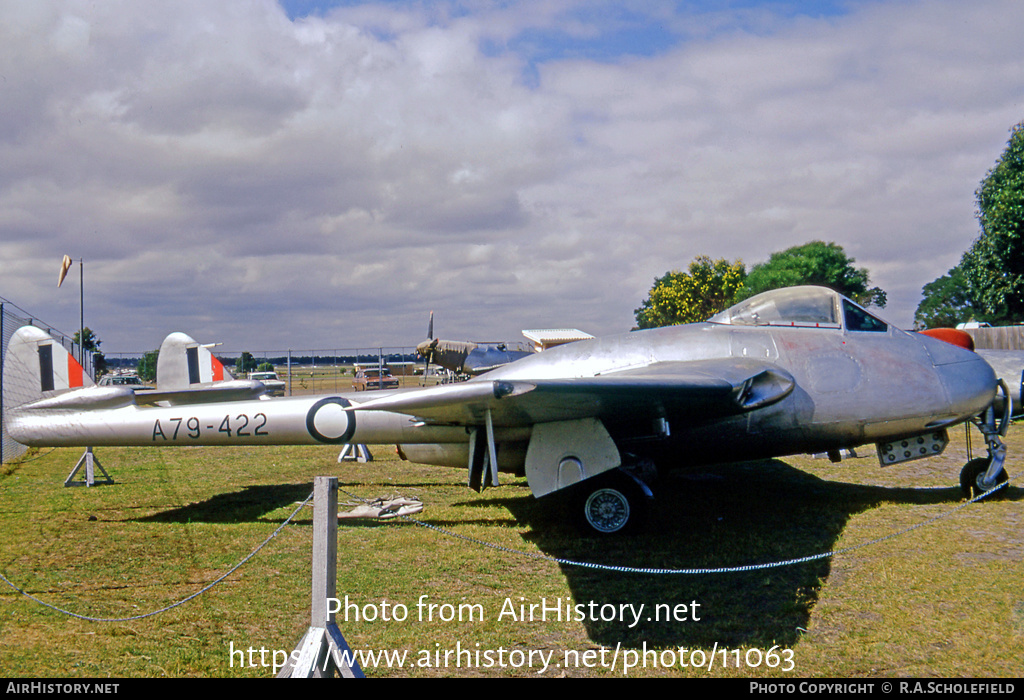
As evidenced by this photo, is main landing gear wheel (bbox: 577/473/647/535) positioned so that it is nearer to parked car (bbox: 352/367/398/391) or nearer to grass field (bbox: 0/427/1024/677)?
grass field (bbox: 0/427/1024/677)

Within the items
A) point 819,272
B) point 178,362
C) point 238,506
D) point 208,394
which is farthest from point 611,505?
point 819,272

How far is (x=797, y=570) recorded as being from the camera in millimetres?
5801

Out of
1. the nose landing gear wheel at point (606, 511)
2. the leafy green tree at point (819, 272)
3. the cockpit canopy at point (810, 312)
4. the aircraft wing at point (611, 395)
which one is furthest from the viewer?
the leafy green tree at point (819, 272)

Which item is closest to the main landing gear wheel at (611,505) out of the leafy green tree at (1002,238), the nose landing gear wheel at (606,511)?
the nose landing gear wheel at (606,511)

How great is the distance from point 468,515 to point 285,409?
2.86 m

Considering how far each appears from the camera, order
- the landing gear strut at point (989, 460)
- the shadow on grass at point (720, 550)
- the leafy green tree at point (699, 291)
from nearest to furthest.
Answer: the shadow on grass at point (720, 550) < the landing gear strut at point (989, 460) < the leafy green tree at point (699, 291)

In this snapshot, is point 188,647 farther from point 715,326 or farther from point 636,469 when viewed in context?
point 715,326

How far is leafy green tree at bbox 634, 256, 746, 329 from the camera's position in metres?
53.0

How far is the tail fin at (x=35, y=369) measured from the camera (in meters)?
9.11

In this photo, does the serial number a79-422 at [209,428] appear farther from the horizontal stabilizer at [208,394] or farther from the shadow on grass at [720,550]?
the shadow on grass at [720,550]

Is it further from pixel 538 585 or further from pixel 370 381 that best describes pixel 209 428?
pixel 370 381

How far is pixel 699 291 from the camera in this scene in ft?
177

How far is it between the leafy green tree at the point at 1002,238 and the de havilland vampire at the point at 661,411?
20111 mm
